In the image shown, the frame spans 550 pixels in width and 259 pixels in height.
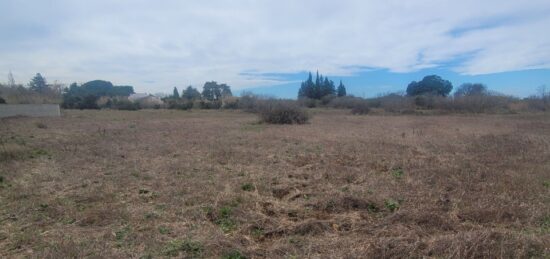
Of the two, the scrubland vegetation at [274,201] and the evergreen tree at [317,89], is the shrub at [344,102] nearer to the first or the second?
the evergreen tree at [317,89]

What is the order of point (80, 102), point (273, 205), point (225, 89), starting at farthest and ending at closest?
point (225, 89) < point (80, 102) < point (273, 205)

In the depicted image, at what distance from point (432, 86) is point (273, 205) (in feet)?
168

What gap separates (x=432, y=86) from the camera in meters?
50.5

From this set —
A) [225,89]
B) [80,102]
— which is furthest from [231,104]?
[225,89]

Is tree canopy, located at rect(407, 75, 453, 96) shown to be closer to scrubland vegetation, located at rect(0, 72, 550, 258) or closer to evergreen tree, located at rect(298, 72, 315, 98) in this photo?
evergreen tree, located at rect(298, 72, 315, 98)

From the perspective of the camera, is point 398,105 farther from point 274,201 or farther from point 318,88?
point 274,201

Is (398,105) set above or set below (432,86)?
below

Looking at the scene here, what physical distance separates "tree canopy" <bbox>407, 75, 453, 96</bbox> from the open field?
45272 millimetres

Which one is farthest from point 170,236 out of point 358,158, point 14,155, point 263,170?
point 14,155

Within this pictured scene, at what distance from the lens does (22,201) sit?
16.0 ft

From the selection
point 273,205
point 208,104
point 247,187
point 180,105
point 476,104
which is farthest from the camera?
point 208,104

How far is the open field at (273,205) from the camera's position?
338 cm

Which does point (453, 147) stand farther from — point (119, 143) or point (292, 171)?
point (119, 143)

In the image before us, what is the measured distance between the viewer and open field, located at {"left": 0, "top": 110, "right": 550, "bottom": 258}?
3.38 metres
